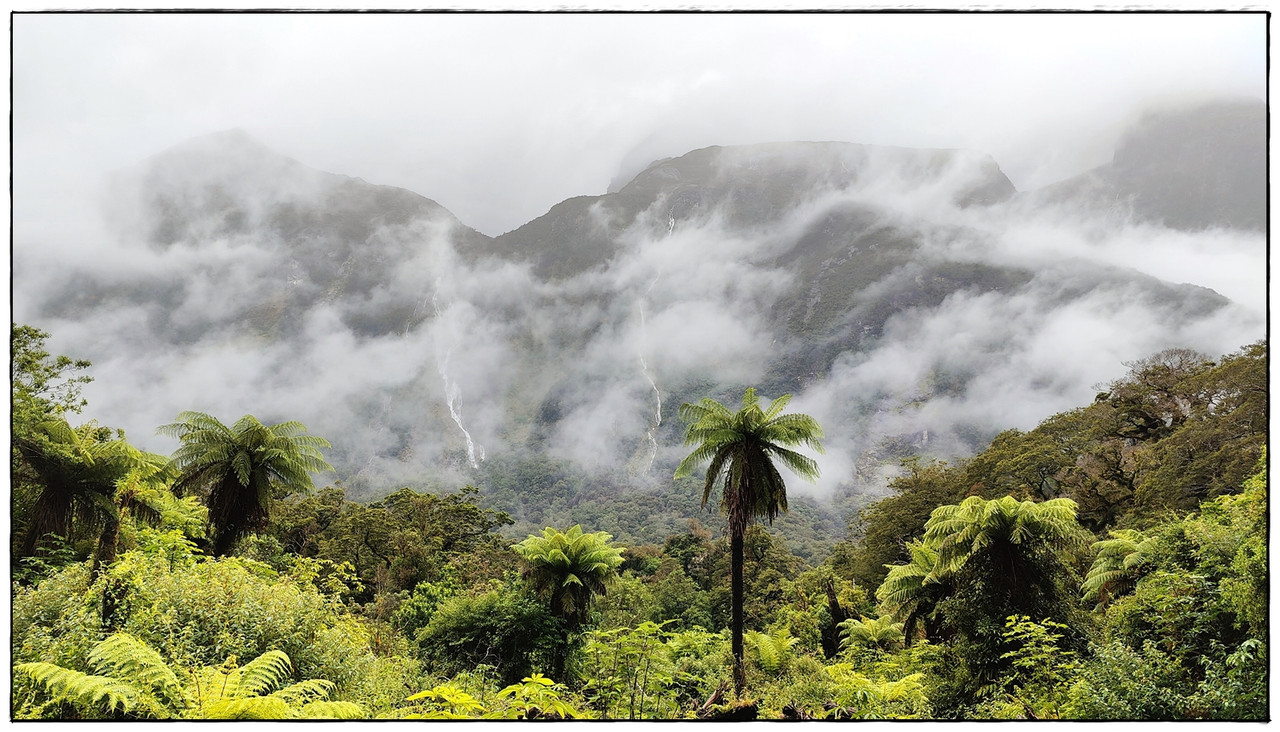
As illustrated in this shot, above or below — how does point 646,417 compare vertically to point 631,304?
below

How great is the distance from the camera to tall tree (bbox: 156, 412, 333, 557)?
10.5 metres

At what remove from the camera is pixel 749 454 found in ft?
36.3

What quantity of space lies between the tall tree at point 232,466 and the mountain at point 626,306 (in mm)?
67670

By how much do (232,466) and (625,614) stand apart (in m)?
14.4

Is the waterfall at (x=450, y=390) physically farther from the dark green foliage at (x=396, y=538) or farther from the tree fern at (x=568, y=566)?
the tree fern at (x=568, y=566)

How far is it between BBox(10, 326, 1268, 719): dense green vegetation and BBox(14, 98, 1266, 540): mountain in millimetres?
59912

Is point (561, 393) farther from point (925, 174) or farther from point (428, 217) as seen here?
→ point (925, 174)

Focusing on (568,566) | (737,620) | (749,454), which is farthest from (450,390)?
(749,454)

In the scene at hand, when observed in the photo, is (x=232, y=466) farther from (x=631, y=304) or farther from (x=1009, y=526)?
(x=631, y=304)

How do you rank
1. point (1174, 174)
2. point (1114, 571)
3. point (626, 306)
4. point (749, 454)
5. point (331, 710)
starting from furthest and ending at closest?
point (626, 306) → point (1174, 174) → point (749, 454) → point (1114, 571) → point (331, 710)

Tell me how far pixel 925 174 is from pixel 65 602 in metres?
143

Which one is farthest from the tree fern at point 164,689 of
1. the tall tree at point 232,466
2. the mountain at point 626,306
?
the mountain at point 626,306

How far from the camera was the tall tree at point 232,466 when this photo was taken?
10523mm

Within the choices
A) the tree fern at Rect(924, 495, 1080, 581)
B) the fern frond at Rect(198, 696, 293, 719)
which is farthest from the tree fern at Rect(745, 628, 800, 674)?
the fern frond at Rect(198, 696, 293, 719)
